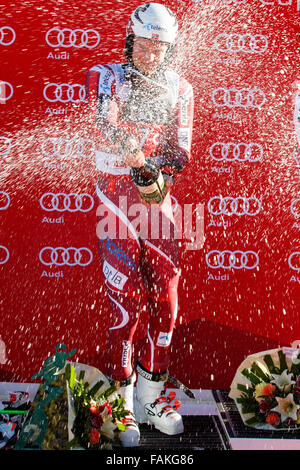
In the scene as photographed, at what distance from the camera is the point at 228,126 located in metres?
4.19

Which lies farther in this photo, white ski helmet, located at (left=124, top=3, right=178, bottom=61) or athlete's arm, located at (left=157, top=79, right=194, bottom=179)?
athlete's arm, located at (left=157, top=79, right=194, bottom=179)

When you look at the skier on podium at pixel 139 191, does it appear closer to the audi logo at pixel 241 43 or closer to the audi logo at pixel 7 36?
the audi logo at pixel 241 43

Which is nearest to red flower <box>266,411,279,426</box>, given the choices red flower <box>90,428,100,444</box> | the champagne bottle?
red flower <box>90,428,100,444</box>

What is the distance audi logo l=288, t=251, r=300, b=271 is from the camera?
430 centimetres

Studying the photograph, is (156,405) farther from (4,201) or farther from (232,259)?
(4,201)

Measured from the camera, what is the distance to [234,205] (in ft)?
13.9

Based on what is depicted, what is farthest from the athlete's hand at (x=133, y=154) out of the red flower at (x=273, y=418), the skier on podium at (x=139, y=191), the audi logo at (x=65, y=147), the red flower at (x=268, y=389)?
the red flower at (x=273, y=418)

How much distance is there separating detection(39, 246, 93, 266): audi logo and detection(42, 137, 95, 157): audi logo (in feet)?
2.00

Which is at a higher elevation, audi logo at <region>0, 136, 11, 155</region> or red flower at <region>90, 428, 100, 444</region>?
audi logo at <region>0, 136, 11, 155</region>

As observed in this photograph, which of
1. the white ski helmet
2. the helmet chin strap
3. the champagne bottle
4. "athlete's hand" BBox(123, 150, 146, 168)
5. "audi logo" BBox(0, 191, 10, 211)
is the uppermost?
the white ski helmet

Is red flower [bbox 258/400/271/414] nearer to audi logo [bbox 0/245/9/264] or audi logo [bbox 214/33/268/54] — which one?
audi logo [bbox 0/245/9/264]

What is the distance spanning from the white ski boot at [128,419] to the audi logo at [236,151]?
1501mm

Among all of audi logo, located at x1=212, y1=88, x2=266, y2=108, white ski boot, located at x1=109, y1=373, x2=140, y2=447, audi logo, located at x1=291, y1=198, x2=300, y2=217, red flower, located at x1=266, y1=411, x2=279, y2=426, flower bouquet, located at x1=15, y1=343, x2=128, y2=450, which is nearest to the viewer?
flower bouquet, located at x1=15, y1=343, x2=128, y2=450

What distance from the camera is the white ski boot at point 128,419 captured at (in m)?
3.56
